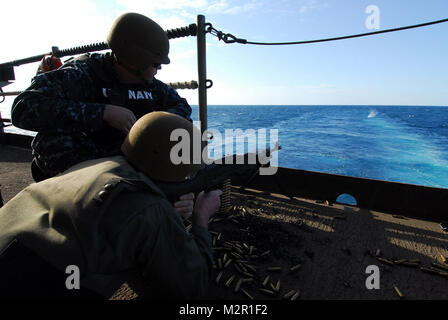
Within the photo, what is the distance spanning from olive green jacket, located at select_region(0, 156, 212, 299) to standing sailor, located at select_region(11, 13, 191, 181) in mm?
855

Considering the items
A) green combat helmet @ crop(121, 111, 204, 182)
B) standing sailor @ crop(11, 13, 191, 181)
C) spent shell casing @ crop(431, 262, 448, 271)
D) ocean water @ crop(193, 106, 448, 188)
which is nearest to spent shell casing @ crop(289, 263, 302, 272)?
spent shell casing @ crop(431, 262, 448, 271)

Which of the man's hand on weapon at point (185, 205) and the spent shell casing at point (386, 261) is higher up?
the man's hand on weapon at point (185, 205)

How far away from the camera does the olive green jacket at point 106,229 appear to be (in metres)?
1.20

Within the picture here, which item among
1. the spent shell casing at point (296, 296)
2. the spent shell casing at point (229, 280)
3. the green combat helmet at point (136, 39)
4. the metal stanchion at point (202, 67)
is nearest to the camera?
the spent shell casing at point (296, 296)

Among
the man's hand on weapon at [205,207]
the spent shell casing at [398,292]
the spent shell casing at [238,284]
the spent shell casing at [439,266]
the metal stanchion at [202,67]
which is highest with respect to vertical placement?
the metal stanchion at [202,67]

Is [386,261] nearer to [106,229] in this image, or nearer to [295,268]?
[295,268]

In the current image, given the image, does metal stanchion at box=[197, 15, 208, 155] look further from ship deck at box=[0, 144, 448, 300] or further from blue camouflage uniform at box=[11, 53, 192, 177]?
ship deck at box=[0, 144, 448, 300]

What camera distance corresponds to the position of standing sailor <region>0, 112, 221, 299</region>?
1194 mm

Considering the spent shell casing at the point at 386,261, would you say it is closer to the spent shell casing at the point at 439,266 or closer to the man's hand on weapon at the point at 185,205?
the spent shell casing at the point at 439,266

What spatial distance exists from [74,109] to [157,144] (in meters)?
1.05

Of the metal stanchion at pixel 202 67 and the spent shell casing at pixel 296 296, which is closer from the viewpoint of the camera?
the spent shell casing at pixel 296 296

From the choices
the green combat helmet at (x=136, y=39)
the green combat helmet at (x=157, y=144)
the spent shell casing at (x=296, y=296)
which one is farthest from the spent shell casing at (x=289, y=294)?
the green combat helmet at (x=136, y=39)

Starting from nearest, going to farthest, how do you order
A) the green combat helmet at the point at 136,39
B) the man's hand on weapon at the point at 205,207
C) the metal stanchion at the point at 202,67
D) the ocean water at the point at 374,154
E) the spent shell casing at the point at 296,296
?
1. the man's hand on weapon at the point at 205,207
2. the spent shell casing at the point at 296,296
3. the green combat helmet at the point at 136,39
4. the metal stanchion at the point at 202,67
5. the ocean water at the point at 374,154

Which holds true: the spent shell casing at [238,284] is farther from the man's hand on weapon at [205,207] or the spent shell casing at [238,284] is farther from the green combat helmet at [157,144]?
the green combat helmet at [157,144]
